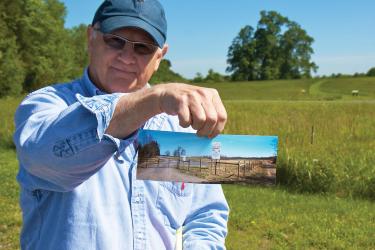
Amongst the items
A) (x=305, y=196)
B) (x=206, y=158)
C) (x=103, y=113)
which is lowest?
(x=305, y=196)

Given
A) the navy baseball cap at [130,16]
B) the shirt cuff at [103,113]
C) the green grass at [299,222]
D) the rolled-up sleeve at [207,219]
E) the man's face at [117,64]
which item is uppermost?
the navy baseball cap at [130,16]

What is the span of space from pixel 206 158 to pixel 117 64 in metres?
0.70

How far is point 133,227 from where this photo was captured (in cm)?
180

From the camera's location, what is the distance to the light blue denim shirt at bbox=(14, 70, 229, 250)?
1.27 m

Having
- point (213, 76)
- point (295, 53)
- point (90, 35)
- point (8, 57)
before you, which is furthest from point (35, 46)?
point (295, 53)

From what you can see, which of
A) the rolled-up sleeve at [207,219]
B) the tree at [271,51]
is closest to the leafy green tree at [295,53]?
the tree at [271,51]

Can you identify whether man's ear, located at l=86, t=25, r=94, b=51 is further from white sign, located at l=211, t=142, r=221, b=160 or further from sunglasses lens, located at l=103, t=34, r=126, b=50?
white sign, located at l=211, t=142, r=221, b=160

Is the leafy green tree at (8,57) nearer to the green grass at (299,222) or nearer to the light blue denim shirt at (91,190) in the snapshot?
the green grass at (299,222)

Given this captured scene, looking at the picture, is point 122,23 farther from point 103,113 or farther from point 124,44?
point 103,113

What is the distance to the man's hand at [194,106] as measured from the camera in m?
1.17

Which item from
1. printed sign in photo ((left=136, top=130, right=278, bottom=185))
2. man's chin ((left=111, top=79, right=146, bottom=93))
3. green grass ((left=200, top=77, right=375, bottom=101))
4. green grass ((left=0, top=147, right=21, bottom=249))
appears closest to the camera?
printed sign in photo ((left=136, top=130, right=278, bottom=185))

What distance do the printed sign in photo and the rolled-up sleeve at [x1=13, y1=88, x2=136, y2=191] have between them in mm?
129

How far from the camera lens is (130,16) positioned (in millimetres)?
1860

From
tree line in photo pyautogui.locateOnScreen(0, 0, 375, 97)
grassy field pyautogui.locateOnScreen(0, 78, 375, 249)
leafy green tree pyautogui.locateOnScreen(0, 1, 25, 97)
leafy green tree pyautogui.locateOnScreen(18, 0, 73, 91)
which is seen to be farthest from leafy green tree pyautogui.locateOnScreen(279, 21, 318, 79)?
grassy field pyautogui.locateOnScreen(0, 78, 375, 249)
